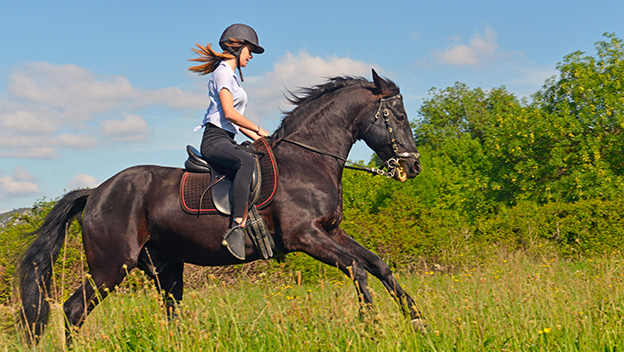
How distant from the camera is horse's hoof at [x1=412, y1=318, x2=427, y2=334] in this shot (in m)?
4.29

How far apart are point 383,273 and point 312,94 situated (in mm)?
2112

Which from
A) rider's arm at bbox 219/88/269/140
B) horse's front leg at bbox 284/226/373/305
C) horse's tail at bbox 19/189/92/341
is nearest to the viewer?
horse's front leg at bbox 284/226/373/305

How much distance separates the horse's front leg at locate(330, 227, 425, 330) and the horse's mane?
123 centimetres

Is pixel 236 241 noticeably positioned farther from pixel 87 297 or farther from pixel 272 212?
pixel 87 297

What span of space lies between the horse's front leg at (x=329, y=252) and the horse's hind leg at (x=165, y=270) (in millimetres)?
1483

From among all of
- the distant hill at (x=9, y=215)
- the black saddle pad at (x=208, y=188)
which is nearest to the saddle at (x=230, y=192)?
the black saddle pad at (x=208, y=188)

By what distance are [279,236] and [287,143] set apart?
0.98 m

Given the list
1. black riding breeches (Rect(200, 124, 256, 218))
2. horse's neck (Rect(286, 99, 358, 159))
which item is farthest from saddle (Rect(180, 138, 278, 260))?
horse's neck (Rect(286, 99, 358, 159))

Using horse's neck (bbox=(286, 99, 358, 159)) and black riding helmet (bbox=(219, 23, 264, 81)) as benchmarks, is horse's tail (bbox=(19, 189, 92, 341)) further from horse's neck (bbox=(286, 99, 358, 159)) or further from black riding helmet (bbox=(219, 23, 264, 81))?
horse's neck (bbox=(286, 99, 358, 159))

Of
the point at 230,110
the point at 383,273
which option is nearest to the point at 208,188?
the point at 230,110

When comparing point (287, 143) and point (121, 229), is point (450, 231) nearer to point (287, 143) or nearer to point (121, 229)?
point (287, 143)

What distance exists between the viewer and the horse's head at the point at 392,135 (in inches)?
225

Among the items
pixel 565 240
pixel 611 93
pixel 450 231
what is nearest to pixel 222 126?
pixel 450 231

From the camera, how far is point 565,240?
12672 mm
